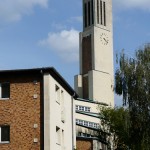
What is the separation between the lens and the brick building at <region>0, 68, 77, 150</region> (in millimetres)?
37656

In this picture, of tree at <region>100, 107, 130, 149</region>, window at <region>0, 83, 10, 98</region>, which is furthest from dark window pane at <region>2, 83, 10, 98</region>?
tree at <region>100, 107, 130, 149</region>

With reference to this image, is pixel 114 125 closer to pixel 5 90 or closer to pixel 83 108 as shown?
pixel 5 90

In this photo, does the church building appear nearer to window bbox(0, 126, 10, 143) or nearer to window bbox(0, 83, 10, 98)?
window bbox(0, 83, 10, 98)

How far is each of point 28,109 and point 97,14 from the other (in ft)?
360

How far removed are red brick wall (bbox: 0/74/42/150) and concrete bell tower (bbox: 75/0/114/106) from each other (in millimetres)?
84106

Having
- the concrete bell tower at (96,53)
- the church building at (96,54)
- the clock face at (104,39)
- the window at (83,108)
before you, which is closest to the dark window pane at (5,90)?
the window at (83,108)

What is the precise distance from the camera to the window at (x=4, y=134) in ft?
125

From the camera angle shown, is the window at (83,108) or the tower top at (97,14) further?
the tower top at (97,14)

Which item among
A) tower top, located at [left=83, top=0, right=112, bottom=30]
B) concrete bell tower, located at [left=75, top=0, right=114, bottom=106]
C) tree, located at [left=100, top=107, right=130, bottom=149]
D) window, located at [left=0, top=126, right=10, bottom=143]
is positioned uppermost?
tower top, located at [left=83, top=0, right=112, bottom=30]

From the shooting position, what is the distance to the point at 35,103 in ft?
126

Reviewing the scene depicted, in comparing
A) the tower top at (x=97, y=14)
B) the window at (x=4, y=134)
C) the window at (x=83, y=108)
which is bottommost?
the window at (x=4, y=134)

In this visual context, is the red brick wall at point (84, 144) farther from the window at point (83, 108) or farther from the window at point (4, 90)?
the window at point (83, 108)

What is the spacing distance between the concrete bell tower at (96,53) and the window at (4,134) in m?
84.5

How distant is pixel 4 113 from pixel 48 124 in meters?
3.44
